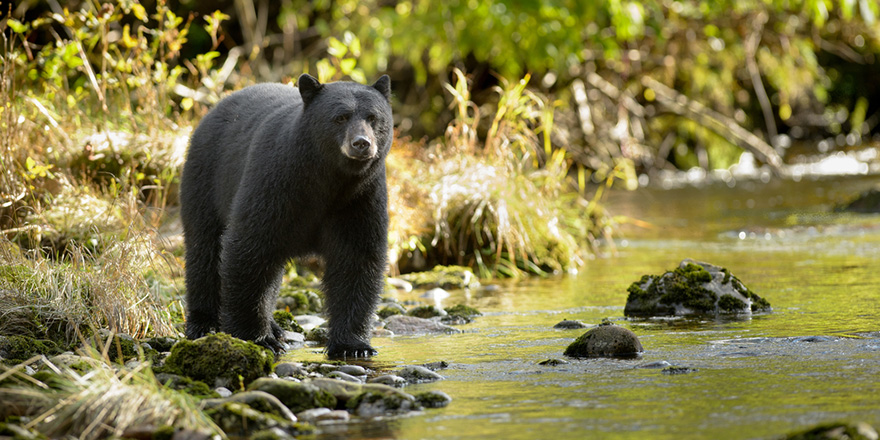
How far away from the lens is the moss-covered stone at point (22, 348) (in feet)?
16.8

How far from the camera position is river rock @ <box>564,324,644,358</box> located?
5.05m

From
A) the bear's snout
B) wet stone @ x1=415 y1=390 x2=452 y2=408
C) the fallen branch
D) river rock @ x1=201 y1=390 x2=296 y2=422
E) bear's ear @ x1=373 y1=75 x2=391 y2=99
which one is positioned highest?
the fallen branch

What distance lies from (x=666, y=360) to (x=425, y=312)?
239 cm

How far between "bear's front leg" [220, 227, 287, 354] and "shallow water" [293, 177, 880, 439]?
30cm

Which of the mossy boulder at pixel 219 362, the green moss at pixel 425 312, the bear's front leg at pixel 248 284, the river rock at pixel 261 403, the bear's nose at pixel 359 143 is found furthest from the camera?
the green moss at pixel 425 312

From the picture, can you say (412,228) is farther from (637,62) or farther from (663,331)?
(637,62)

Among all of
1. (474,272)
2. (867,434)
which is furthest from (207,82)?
(867,434)

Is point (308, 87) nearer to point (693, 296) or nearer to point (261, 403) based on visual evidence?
point (261, 403)

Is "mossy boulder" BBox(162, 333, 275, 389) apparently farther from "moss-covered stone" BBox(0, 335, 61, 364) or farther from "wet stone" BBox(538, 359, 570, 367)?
"wet stone" BBox(538, 359, 570, 367)

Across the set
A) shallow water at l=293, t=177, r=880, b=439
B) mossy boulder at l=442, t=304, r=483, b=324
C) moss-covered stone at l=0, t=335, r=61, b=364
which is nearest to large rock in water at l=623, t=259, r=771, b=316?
shallow water at l=293, t=177, r=880, b=439

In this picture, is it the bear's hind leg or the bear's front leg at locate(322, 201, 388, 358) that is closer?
the bear's front leg at locate(322, 201, 388, 358)

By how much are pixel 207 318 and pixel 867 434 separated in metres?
4.19

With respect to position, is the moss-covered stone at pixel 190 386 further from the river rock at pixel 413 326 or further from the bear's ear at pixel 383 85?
the river rock at pixel 413 326

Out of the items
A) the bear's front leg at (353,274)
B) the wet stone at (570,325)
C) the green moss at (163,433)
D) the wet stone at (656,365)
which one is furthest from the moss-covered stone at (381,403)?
the wet stone at (570,325)
